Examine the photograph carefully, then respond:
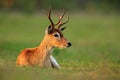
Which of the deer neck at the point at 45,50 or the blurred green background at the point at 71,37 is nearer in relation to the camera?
the blurred green background at the point at 71,37

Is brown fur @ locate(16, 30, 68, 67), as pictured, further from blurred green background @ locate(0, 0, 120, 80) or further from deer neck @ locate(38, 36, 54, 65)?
blurred green background @ locate(0, 0, 120, 80)

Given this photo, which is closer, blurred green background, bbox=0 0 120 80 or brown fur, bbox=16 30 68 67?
blurred green background, bbox=0 0 120 80

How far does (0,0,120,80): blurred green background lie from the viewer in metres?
15.6

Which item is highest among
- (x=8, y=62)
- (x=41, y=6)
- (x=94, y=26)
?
(x=41, y=6)

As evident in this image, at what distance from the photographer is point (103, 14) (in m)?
59.3

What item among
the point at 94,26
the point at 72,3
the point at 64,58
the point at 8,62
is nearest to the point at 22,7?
the point at 94,26

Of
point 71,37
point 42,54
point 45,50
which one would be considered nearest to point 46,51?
point 45,50

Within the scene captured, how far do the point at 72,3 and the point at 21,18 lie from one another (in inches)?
290

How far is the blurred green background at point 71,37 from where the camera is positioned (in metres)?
15.6

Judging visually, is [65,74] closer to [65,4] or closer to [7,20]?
[7,20]

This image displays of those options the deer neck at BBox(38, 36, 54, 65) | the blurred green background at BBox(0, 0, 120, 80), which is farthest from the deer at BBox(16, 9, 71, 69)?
the blurred green background at BBox(0, 0, 120, 80)

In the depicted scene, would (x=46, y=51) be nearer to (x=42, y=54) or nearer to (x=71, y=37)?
(x=42, y=54)

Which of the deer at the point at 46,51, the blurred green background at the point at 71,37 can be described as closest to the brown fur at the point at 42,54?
the deer at the point at 46,51

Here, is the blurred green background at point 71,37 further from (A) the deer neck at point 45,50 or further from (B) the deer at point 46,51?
(A) the deer neck at point 45,50
